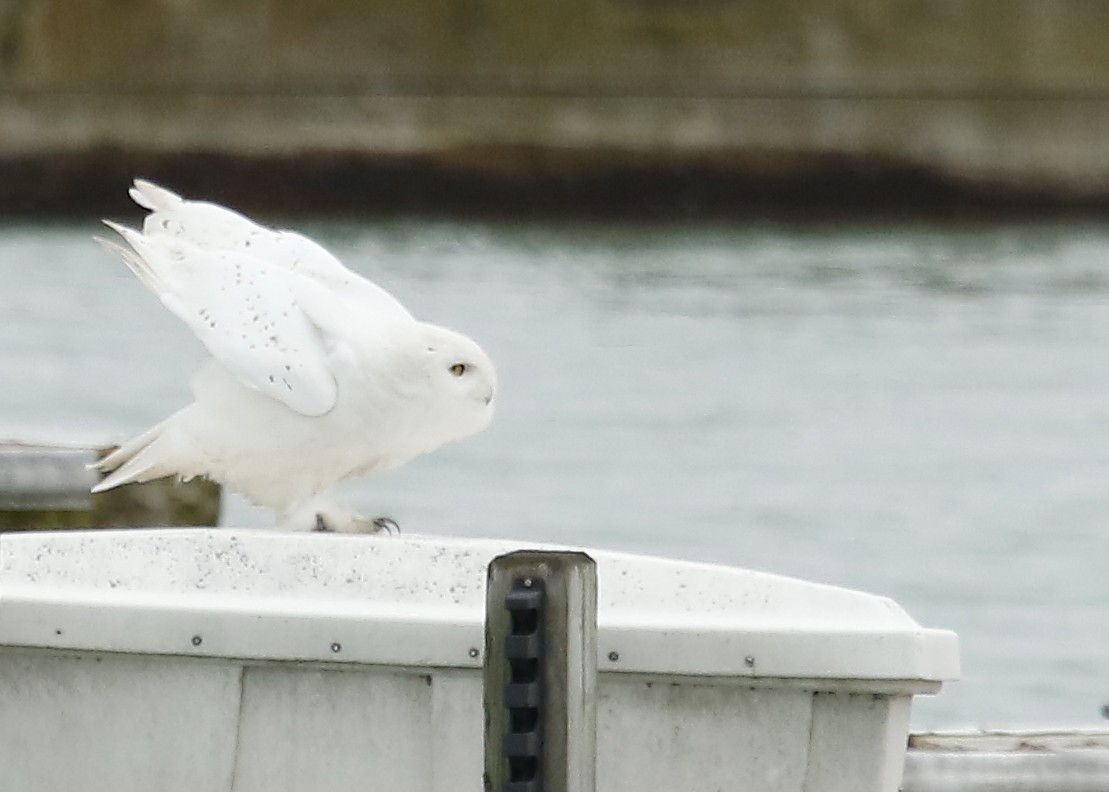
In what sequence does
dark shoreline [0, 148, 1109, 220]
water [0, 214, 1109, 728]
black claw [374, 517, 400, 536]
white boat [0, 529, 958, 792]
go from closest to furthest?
1. white boat [0, 529, 958, 792]
2. black claw [374, 517, 400, 536]
3. water [0, 214, 1109, 728]
4. dark shoreline [0, 148, 1109, 220]

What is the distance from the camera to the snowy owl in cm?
427

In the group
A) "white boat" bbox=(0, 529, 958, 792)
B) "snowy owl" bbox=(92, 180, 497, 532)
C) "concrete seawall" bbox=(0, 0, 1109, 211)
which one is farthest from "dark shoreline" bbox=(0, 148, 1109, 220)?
"white boat" bbox=(0, 529, 958, 792)

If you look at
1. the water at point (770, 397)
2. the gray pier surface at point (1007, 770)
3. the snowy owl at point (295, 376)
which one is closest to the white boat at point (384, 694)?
the gray pier surface at point (1007, 770)

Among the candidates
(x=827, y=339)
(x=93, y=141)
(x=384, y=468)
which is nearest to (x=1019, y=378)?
(x=827, y=339)

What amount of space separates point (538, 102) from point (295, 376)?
1781cm

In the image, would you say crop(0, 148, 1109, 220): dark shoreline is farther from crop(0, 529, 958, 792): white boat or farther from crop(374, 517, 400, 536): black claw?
crop(0, 529, 958, 792): white boat

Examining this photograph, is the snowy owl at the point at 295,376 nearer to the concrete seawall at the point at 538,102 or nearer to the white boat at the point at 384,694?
the white boat at the point at 384,694

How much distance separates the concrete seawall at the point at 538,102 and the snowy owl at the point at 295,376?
56.2 feet

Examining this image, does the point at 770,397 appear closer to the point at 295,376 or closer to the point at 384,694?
the point at 295,376

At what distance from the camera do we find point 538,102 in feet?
71.8

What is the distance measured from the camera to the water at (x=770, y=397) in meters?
11.9

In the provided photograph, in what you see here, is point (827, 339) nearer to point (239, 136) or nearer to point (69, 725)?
point (239, 136)

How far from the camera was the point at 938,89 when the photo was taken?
22.3 m

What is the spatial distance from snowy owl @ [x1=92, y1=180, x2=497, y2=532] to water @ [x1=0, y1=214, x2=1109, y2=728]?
1.49 meters
